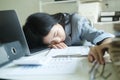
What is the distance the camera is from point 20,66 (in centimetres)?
78

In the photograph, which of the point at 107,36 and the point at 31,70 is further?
the point at 107,36

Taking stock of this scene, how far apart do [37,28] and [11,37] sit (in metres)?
0.25

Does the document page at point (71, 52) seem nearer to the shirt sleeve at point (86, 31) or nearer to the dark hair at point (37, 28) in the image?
the dark hair at point (37, 28)

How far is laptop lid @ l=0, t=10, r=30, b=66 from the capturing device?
0.85m

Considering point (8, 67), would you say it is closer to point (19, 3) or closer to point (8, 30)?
point (8, 30)

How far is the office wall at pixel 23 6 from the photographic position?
3.28m

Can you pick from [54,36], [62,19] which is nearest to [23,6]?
[62,19]

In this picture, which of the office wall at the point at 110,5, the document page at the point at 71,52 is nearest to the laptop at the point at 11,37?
the document page at the point at 71,52

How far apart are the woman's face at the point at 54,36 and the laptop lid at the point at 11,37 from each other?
0.24 m

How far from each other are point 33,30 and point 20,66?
48 cm

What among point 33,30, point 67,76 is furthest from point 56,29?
point 67,76

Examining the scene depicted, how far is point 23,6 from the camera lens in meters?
3.34

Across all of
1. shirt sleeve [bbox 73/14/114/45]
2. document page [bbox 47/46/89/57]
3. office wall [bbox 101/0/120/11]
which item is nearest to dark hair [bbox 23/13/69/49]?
document page [bbox 47/46/89/57]

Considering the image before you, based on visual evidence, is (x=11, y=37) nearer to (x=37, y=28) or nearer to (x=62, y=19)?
(x=37, y=28)
